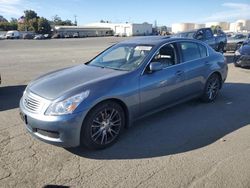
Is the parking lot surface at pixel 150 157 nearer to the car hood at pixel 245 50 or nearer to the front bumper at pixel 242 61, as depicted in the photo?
the front bumper at pixel 242 61

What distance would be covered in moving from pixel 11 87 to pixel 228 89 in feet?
21.1

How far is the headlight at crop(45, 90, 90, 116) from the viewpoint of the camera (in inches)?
156

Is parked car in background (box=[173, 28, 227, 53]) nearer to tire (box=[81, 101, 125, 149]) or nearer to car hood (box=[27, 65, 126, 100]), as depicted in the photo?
car hood (box=[27, 65, 126, 100])

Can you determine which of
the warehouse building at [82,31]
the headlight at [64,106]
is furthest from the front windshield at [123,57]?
the warehouse building at [82,31]

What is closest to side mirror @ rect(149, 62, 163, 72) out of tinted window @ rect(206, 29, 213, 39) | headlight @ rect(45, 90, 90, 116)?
headlight @ rect(45, 90, 90, 116)

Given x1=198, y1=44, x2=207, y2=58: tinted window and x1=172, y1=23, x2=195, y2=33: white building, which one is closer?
x1=198, y1=44, x2=207, y2=58: tinted window

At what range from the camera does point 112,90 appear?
4355mm

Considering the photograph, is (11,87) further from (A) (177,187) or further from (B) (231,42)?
(B) (231,42)

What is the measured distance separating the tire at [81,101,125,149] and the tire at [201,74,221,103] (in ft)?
8.91

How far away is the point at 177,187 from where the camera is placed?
334cm

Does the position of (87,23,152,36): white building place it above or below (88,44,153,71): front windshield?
below

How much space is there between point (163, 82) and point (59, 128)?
83.4 inches

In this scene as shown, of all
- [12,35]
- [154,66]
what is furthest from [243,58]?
[12,35]

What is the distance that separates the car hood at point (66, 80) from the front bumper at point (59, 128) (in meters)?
0.34
